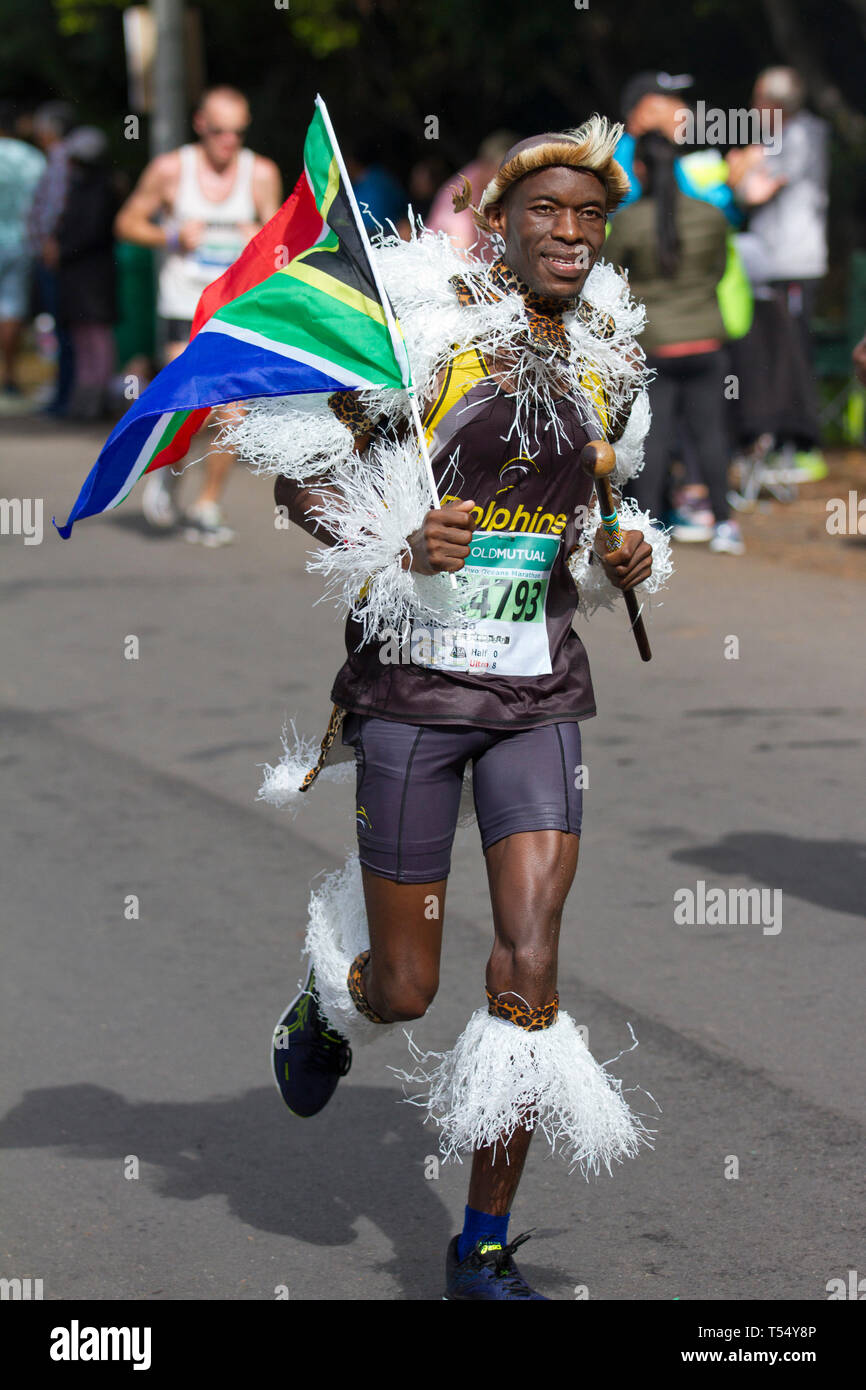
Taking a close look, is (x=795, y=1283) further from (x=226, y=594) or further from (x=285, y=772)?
(x=226, y=594)

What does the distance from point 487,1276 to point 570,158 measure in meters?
2.01

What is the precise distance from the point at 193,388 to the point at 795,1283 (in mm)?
2008

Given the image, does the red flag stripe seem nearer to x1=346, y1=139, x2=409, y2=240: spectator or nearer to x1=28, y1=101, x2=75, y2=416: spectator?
x1=346, y1=139, x2=409, y2=240: spectator

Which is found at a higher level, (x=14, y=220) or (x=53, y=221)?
(x=14, y=220)

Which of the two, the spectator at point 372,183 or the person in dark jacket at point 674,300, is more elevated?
the spectator at point 372,183

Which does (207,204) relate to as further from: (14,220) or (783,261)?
(14,220)

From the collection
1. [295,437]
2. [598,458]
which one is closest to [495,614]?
[598,458]

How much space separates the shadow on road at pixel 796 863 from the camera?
6.14m

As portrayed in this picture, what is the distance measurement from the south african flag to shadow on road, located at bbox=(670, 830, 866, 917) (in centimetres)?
279

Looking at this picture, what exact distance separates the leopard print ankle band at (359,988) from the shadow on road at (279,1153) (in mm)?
449

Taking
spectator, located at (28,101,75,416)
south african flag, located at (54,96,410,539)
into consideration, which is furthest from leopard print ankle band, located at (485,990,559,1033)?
spectator, located at (28,101,75,416)

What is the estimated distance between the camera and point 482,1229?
3.74 m

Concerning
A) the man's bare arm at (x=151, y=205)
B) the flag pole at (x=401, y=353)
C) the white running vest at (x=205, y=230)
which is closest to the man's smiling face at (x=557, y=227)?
the flag pole at (x=401, y=353)

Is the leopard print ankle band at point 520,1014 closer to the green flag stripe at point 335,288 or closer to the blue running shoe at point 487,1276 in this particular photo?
the blue running shoe at point 487,1276
